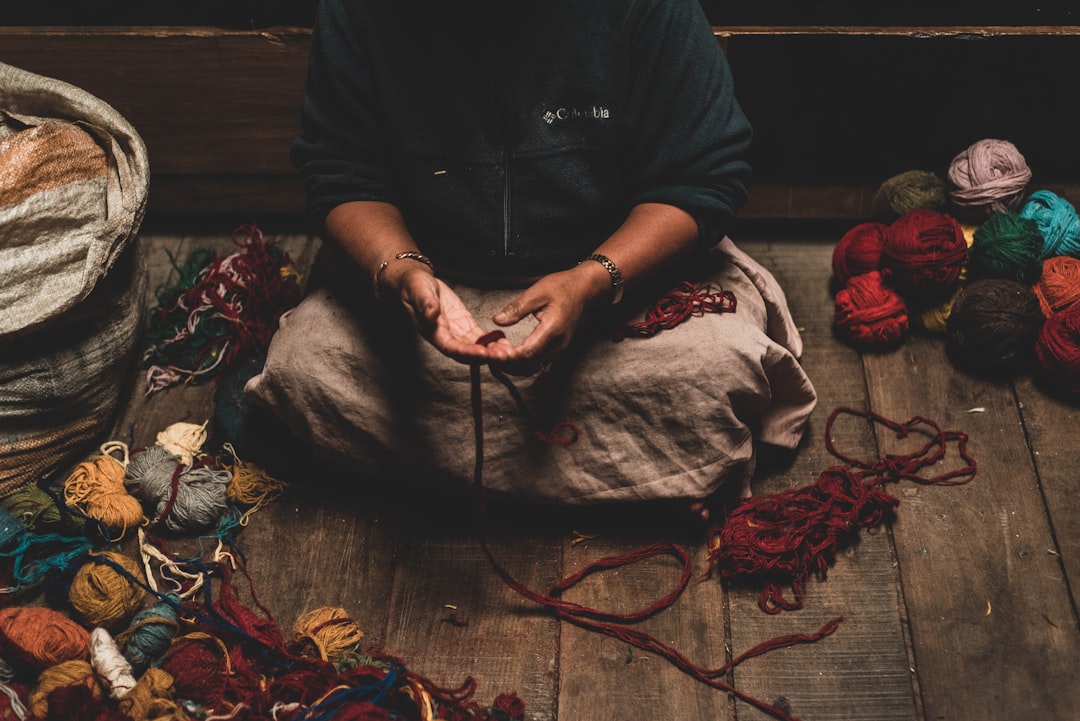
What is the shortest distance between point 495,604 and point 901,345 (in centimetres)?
103

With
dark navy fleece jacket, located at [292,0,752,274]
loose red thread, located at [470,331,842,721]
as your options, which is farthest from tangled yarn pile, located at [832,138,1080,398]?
loose red thread, located at [470,331,842,721]

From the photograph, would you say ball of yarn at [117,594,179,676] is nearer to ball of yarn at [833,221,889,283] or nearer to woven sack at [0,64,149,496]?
woven sack at [0,64,149,496]

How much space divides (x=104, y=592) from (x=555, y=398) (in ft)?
2.75

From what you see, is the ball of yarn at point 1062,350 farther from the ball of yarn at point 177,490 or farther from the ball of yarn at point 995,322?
the ball of yarn at point 177,490

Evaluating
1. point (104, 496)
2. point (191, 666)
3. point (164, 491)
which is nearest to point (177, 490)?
point (164, 491)

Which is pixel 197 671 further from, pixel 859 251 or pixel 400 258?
pixel 859 251

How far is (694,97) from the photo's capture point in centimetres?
169

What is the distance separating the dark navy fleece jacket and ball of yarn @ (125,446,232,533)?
0.57 m

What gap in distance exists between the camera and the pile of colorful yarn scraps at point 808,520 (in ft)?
6.00

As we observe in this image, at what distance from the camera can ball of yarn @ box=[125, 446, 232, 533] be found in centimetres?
194

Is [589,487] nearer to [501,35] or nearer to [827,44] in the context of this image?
[501,35]

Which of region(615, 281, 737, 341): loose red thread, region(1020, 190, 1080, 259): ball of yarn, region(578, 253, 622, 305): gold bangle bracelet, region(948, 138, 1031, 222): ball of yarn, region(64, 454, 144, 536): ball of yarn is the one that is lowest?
region(64, 454, 144, 536): ball of yarn

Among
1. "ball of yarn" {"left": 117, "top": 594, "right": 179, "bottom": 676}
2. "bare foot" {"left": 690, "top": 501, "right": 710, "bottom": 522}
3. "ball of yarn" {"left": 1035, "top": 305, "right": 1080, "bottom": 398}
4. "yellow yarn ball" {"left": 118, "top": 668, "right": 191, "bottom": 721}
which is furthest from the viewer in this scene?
"ball of yarn" {"left": 1035, "top": 305, "right": 1080, "bottom": 398}

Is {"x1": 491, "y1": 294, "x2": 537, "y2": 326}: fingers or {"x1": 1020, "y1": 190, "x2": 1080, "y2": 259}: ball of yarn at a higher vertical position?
{"x1": 491, "y1": 294, "x2": 537, "y2": 326}: fingers
